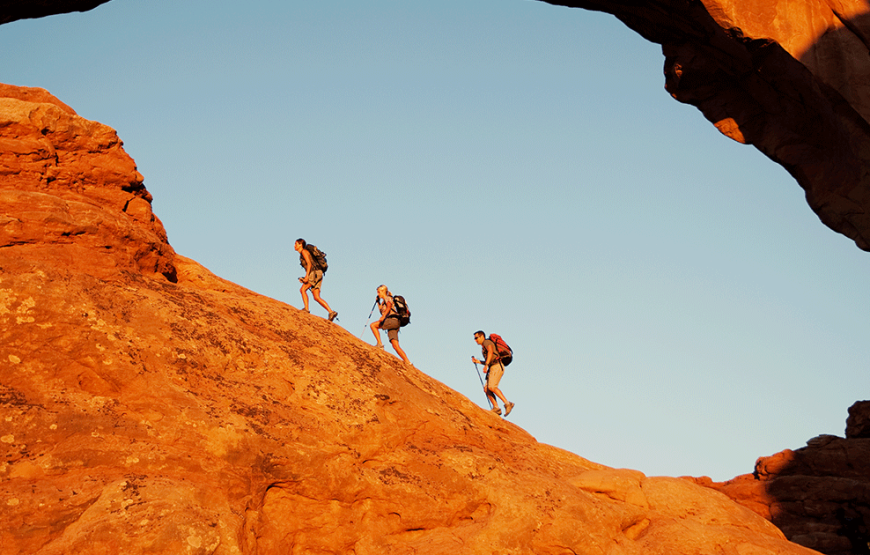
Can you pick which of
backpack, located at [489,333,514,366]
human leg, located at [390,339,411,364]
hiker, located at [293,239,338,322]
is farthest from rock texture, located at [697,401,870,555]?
hiker, located at [293,239,338,322]

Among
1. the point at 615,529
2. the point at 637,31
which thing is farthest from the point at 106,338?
the point at 637,31

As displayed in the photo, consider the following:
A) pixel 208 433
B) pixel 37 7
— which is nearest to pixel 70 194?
pixel 208 433

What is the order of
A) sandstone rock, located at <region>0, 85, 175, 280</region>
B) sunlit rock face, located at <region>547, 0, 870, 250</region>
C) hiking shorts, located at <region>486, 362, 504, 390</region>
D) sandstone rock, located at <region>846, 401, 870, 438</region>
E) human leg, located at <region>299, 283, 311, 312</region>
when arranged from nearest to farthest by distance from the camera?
sandstone rock, located at <region>0, 85, 175, 280</region> → sunlit rock face, located at <region>547, 0, 870, 250</region> → hiking shorts, located at <region>486, 362, 504, 390</region> → human leg, located at <region>299, 283, 311, 312</region> → sandstone rock, located at <region>846, 401, 870, 438</region>

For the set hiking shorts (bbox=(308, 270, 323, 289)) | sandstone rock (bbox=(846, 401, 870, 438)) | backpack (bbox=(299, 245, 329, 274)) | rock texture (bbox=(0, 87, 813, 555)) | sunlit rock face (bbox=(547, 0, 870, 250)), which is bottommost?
rock texture (bbox=(0, 87, 813, 555))

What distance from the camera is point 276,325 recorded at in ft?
50.0

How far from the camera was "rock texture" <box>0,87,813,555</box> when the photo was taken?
991 centimetres

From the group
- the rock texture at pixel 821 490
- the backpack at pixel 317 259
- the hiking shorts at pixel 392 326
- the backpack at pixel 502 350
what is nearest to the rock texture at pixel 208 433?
the hiking shorts at pixel 392 326

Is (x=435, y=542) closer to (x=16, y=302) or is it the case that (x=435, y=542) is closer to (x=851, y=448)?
(x=16, y=302)

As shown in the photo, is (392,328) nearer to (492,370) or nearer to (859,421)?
(492,370)

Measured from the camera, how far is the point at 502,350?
2156 cm

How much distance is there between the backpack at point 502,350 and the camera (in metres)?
21.5

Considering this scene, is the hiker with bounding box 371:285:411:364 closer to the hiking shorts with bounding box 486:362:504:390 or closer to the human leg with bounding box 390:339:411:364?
the human leg with bounding box 390:339:411:364

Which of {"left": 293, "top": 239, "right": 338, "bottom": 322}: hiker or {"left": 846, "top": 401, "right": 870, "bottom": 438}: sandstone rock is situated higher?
{"left": 846, "top": 401, "right": 870, "bottom": 438}: sandstone rock

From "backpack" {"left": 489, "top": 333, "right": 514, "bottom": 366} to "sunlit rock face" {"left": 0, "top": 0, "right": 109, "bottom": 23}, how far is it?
14580 millimetres
